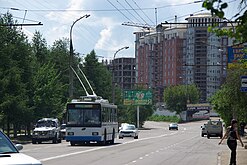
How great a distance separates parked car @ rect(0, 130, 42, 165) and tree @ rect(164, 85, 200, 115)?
139 metres

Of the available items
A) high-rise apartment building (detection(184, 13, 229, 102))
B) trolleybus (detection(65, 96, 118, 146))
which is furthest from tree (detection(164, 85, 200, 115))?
trolleybus (detection(65, 96, 118, 146))

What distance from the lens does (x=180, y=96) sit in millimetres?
Result: 152000

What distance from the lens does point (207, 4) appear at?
7836 mm

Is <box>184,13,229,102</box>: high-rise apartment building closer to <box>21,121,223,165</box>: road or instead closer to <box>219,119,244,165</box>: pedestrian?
<box>21,121,223,165</box>: road

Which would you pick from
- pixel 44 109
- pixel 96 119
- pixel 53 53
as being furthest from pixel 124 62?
pixel 96 119

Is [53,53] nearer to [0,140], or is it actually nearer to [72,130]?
[72,130]

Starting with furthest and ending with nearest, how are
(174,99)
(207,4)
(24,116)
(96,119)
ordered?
1. (174,99)
2. (24,116)
3. (96,119)
4. (207,4)

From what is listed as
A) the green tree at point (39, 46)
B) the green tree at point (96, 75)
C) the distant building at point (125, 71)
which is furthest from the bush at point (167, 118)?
the green tree at point (39, 46)

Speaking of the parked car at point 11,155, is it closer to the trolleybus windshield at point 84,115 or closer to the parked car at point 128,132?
the trolleybus windshield at point 84,115

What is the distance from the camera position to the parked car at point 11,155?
1026 cm

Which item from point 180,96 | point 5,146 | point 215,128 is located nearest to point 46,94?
point 215,128

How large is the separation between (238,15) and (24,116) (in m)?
44.6

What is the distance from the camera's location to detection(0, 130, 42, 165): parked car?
10.3 metres

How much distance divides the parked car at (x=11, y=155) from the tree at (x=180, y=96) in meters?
139
